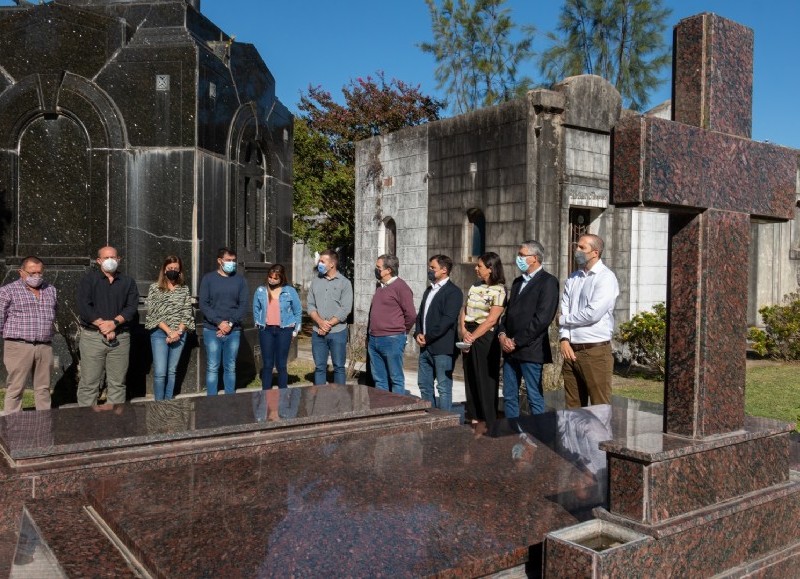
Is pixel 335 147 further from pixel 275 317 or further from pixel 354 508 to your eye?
pixel 354 508

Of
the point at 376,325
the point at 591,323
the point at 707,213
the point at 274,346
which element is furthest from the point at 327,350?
the point at 707,213

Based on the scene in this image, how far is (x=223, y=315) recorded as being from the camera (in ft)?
27.6

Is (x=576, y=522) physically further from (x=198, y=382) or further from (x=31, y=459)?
(x=198, y=382)

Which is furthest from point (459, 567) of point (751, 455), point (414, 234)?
point (414, 234)

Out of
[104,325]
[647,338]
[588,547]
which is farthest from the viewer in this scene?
[647,338]

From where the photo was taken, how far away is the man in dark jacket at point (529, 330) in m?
6.63

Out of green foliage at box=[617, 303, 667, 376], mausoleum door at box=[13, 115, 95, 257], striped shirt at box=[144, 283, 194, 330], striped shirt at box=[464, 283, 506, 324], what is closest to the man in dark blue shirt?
striped shirt at box=[144, 283, 194, 330]

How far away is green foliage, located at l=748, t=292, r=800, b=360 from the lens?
14047 millimetres

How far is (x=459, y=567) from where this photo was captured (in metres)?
2.92

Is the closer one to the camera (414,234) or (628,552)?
(628,552)

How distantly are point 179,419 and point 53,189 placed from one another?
5321 mm

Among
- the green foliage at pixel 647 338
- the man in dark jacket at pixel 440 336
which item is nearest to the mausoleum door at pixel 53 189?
the man in dark jacket at pixel 440 336

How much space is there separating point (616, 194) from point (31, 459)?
332cm

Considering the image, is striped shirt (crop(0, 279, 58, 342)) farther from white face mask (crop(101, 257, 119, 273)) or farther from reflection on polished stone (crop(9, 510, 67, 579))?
reflection on polished stone (crop(9, 510, 67, 579))
